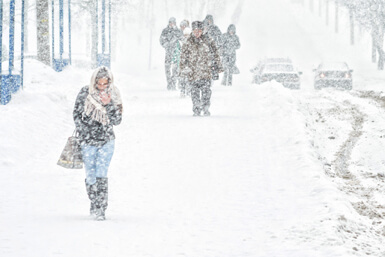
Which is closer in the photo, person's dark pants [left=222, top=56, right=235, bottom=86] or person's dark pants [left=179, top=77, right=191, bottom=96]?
person's dark pants [left=179, top=77, right=191, bottom=96]

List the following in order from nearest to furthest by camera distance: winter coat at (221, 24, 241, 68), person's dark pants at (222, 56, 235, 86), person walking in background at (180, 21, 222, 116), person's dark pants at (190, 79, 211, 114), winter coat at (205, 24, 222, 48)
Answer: person walking in background at (180, 21, 222, 116), person's dark pants at (190, 79, 211, 114), winter coat at (205, 24, 222, 48), winter coat at (221, 24, 241, 68), person's dark pants at (222, 56, 235, 86)

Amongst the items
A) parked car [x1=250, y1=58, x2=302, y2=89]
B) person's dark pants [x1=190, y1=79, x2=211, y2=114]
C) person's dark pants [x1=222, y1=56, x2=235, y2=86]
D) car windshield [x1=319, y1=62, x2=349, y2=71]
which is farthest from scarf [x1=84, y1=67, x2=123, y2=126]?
car windshield [x1=319, y1=62, x2=349, y2=71]

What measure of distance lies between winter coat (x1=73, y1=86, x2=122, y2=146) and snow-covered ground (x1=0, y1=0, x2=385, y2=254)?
0.82m

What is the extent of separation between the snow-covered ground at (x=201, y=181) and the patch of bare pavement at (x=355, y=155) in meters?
0.03

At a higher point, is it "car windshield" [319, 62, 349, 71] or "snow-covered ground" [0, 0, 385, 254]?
"car windshield" [319, 62, 349, 71]

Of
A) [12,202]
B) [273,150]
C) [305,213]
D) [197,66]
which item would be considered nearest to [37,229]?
[12,202]

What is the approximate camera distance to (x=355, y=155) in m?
12.0

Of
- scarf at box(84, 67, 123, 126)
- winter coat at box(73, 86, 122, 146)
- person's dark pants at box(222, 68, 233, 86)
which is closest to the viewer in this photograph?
scarf at box(84, 67, 123, 126)

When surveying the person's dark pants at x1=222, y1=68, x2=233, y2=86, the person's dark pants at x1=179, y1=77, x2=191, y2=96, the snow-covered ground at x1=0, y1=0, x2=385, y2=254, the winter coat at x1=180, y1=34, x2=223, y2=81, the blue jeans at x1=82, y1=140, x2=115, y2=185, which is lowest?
the snow-covered ground at x1=0, y1=0, x2=385, y2=254

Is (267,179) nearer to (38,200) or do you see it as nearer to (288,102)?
(38,200)

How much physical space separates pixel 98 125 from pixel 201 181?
97.7 inches

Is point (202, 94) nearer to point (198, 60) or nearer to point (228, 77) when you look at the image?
point (198, 60)

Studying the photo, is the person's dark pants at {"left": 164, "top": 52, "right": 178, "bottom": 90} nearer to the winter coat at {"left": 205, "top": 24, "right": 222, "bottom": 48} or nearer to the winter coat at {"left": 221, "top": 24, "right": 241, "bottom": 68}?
the winter coat at {"left": 205, "top": 24, "right": 222, "bottom": 48}

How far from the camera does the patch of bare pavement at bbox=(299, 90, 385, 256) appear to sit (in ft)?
22.5
